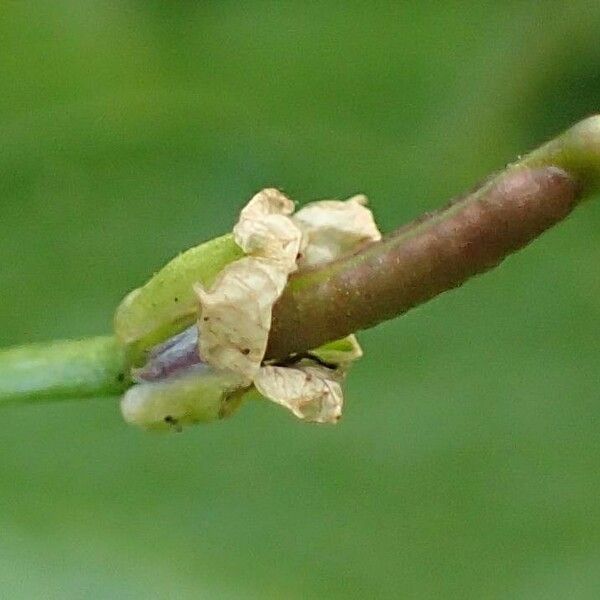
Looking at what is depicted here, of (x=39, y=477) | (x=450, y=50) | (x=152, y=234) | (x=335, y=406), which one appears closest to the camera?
(x=335, y=406)

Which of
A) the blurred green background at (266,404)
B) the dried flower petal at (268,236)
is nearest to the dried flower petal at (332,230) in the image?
the dried flower petal at (268,236)

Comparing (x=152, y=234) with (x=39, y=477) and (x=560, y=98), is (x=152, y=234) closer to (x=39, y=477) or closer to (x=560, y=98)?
(x=39, y=477)

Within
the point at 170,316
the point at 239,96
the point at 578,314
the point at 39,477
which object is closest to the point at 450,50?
the point at 239,96

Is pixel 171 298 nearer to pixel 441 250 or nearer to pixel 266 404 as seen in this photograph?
pixel 441 250

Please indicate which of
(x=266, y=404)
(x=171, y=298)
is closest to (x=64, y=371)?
(x=171, y=298)

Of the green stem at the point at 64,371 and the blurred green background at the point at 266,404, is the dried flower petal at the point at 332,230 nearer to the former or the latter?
the green stem at the point at 64,371

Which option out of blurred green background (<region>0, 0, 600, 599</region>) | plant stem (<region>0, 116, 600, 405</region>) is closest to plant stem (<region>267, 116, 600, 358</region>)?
plant stem (<region>0, 116, 600, 405</region>)
